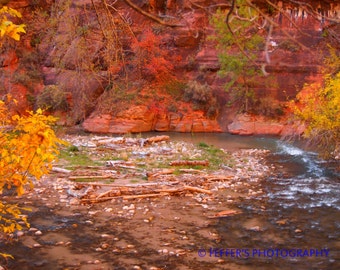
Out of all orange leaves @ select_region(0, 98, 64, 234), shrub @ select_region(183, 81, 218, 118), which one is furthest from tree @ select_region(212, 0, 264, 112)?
orange leaves @ select_region(0, 98, 64, 234)

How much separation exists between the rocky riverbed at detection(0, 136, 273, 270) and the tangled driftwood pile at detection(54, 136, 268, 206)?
24 millimetres

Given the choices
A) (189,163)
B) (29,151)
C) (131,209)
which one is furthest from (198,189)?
(29,151)

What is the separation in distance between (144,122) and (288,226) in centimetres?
1720

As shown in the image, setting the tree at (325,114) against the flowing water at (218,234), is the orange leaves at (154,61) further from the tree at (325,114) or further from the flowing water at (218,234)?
the flowing water at (218,234)

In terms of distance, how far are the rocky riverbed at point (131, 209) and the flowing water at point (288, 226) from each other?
0.67ft

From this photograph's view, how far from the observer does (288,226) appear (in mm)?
7684

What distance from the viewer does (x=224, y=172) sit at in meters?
12.4

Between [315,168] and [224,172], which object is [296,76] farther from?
[224,172]

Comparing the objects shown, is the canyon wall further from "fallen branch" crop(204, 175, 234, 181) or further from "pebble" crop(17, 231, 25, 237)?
"pebble" crop(17, 231, 25, 237)

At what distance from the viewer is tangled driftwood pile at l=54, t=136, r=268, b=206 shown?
377 inches

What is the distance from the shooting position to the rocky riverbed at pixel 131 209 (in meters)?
6.16

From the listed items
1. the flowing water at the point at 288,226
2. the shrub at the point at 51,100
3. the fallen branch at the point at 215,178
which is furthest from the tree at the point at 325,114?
the shrub at the point at 51,100

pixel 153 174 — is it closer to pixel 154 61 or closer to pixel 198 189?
pixel 198 189

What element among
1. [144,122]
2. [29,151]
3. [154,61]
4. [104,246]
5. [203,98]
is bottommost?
[144,122]
